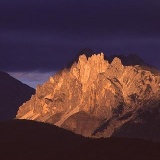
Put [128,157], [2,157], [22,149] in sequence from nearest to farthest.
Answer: [128,157]
[2,157]
[22,149]

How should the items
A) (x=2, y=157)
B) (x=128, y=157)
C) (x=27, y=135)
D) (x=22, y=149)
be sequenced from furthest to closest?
(x=27, y=135) → (x=22, y=149) → (x=2, y=157) → (x=128, y=157)

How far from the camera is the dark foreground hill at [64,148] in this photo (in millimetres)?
152750

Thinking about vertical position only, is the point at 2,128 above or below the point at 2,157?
above

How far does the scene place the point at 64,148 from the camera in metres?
182

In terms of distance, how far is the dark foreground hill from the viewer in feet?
501

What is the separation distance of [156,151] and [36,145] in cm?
3940

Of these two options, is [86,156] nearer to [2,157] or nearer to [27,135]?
[2,157]

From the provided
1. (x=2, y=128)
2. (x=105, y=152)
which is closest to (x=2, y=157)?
(x=105, y=152)

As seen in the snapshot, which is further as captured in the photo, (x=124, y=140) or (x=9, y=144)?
(x=9, y=144)

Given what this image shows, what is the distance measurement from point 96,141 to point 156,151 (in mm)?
18372

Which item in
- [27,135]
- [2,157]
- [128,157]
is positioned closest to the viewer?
[128,157]

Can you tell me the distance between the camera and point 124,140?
166875mm

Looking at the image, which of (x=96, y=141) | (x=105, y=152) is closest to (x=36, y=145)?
(x=96, y=141)

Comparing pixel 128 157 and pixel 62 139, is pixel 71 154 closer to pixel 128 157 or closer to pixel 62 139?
pixel 128 157
